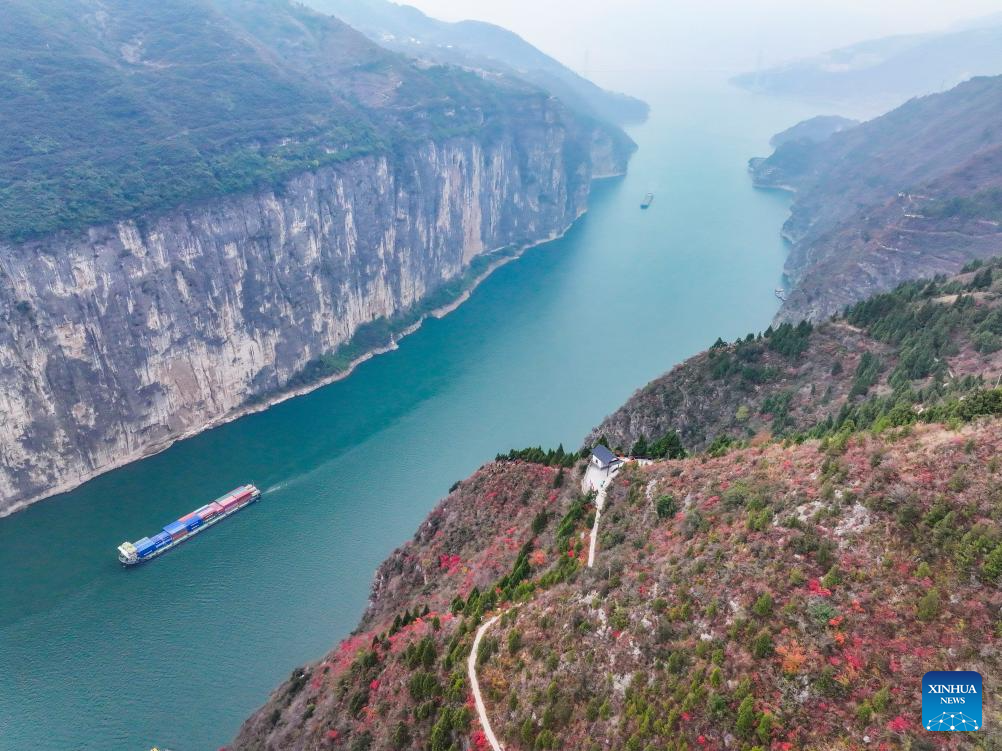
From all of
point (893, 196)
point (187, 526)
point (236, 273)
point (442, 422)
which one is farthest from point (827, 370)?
point (893, 196)

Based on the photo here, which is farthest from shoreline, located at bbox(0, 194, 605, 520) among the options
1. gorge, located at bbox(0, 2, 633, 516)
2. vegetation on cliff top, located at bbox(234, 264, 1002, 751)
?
vegetation on cliff top, located at bbox(234, 264, 1002, 751)

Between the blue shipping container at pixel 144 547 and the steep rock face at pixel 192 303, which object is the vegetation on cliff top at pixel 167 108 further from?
the blue shipping container at pixel 144 547

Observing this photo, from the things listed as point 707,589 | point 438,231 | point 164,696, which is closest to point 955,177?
point 438,231

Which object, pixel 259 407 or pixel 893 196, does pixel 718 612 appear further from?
pixel 893 196

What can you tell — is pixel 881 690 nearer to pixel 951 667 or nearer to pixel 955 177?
pixel 951 667

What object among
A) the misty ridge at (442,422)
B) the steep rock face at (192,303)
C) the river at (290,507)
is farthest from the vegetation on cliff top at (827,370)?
the steep rock face at (192,303)
